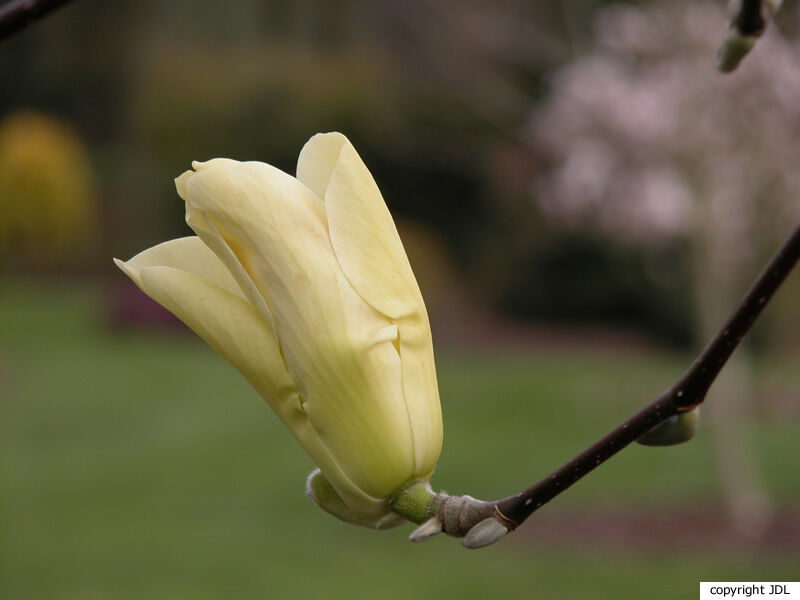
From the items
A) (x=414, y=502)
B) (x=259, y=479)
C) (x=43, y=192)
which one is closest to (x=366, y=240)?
(x=414, y=502)

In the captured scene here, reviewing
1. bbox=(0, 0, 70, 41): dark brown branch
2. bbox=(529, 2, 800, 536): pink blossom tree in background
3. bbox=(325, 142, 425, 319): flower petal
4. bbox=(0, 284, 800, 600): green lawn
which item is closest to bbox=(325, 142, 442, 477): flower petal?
bbox=(325, 142, 425, 319): flower petal

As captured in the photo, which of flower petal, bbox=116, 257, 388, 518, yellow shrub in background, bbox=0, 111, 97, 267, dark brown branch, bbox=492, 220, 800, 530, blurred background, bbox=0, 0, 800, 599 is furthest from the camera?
blurred background, bbox=0, 0, 800, 599

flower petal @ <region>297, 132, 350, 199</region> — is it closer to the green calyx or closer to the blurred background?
the green calyx

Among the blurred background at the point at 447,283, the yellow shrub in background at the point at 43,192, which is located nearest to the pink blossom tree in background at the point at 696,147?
the blurred background at the point at 447,283

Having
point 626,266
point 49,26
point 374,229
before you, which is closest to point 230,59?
point 49,26

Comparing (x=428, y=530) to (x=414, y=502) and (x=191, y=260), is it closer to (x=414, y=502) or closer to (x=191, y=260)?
(x=414, y=502)

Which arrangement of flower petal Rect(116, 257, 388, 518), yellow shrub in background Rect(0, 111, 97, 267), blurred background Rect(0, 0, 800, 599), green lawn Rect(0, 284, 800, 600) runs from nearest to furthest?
flower petal Rect(116, 257, 388, 518) → yellow shrub in background Rect(0, 111, 97, 267) → green lawn Rect(0, 284, 800, 600) → blurred background Rect(0, 0, 800, 599)

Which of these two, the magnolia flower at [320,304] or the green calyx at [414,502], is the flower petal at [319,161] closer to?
the magnolia flower at [320,304]
